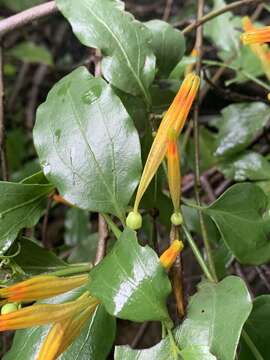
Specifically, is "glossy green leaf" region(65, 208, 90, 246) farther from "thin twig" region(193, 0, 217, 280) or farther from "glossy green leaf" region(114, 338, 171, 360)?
"glossy green leaf" region(114, 338, 171, 360)

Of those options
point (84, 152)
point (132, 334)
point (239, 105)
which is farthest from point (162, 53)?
point (132, 334)

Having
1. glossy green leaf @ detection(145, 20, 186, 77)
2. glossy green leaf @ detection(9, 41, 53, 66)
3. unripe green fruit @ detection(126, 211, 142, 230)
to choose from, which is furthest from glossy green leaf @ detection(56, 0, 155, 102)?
glossy green leaf @ detection(9, 41, 53, 66)

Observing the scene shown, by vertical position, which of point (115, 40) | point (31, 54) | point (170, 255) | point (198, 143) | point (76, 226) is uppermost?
point (115, 40)

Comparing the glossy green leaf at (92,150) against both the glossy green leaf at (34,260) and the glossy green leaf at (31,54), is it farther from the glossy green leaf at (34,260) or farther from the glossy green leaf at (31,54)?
the glossy green leaf at (31,54)

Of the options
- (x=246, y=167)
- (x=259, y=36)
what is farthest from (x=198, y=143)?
(x=259, y=36)

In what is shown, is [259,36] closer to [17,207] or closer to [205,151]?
[17,207]

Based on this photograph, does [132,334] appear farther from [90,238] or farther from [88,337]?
[88,337]
